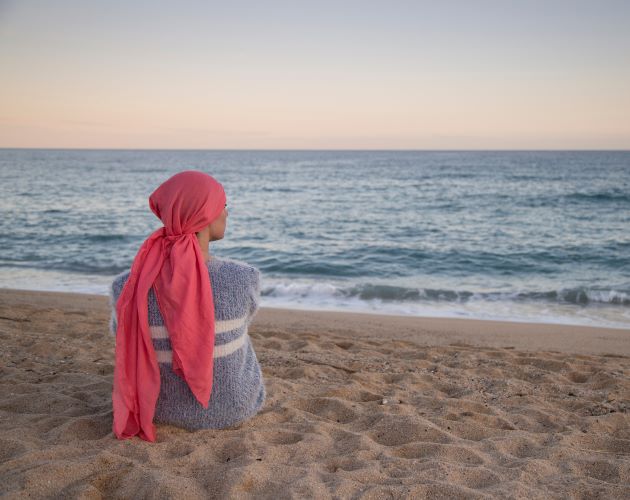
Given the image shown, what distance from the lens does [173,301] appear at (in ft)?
9.12

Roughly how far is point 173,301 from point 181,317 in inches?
3.6

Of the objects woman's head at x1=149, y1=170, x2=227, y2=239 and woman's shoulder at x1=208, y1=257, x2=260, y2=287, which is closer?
woman's head at x1=149, y1=170, x2=227, y2=239

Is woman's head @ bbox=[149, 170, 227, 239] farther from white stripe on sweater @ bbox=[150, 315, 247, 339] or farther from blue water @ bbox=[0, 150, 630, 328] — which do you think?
blue water @ bbox=[0, 150, 630, 328]

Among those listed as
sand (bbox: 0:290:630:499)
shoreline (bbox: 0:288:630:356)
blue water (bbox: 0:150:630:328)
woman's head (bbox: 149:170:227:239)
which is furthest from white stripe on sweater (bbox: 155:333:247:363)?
blue water (bbox: 0:150:630:328)

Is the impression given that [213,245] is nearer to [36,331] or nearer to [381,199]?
[36,331]

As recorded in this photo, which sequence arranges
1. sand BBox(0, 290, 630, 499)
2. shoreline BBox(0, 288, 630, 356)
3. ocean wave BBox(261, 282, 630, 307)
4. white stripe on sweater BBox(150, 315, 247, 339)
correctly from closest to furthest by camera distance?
sand BBox(0, 290, 630, 499), white stripe on sweater BBox(150, 315, 247, 339), shoreline BBox(0, 288, 630, 356), ocean wave BBox(261, 282, 630, 307)

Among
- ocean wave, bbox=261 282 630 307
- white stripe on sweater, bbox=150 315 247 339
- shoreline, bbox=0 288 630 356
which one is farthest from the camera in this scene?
ocean wave, bbox=261 282 630 307

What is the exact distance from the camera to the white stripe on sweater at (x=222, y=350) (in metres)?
2.93

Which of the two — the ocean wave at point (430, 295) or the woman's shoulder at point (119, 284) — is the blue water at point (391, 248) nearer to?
the ocean wave at point (430, 295)

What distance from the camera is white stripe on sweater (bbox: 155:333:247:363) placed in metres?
2.93

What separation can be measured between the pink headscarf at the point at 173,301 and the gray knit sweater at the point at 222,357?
0.22ft

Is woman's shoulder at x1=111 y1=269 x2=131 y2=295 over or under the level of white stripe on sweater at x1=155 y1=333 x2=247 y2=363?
over

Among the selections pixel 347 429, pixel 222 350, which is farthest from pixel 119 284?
pixel 347 429

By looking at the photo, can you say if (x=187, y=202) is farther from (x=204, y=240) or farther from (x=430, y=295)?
(x=430, y=295)
